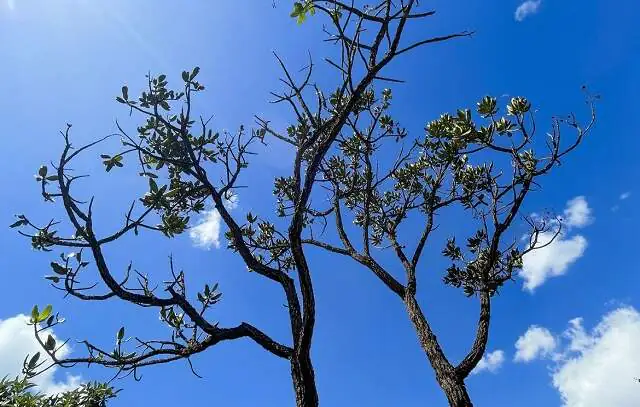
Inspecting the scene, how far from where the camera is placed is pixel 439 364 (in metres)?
5.82

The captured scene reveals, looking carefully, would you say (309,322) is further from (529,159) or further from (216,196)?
(529,159)

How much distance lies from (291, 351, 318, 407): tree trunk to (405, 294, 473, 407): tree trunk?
203 centimetres

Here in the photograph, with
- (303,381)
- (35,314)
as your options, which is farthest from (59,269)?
(303,381)

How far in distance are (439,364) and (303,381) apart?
7.44ft

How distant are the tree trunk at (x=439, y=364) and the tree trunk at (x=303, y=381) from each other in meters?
2.03

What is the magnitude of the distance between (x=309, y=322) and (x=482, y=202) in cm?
476

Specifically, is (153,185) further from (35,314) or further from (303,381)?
(303,381)

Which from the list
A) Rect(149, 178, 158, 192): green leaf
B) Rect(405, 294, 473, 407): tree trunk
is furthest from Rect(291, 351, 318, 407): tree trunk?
Rect(149, 178, 158, 192): green leaf

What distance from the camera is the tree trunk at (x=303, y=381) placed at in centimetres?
443

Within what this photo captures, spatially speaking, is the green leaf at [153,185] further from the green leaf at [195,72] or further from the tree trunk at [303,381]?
the tree trunk at [303,381]

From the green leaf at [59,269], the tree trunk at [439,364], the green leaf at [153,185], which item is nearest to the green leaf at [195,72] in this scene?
the green leaf at [153,185]

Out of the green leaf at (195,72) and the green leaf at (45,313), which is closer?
the green leaf at (45,313)

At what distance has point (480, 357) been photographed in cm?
601

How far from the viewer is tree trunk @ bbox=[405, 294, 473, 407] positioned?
17.6 ft
